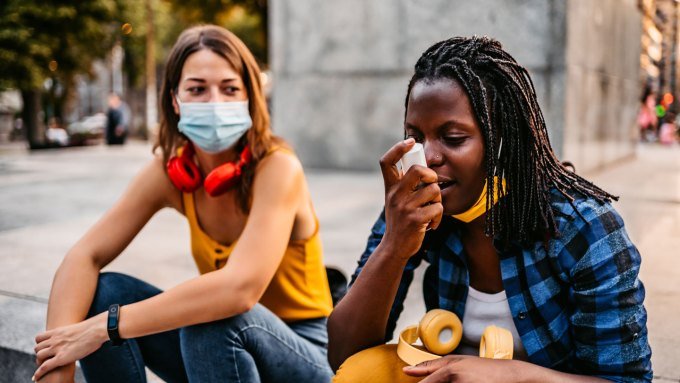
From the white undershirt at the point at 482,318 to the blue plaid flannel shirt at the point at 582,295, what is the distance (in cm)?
4

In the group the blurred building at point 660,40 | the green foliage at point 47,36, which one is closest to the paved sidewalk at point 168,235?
the blurred building at point 660,40

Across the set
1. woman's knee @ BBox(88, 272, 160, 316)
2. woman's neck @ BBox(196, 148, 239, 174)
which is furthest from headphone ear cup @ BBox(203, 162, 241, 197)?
woman's knee @ BBox(88, 272, 160, 316)

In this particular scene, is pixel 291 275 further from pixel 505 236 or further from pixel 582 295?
pixel 582 295

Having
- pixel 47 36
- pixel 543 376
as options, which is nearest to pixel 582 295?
pixel 543 376

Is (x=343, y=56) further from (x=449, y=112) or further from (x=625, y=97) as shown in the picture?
(x=449, y=112)

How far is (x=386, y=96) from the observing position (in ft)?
27.1

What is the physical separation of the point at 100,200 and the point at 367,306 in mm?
5782

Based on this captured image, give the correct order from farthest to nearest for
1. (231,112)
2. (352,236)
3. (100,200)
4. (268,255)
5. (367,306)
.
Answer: (100,200) → (352,236) → (231,112) → (268,255) → (367,306)

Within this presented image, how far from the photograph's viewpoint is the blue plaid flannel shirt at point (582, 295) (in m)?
1.47

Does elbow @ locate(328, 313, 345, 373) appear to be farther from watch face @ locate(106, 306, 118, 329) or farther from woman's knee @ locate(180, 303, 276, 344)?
watch face @ locate(106, 306, 118, 329)

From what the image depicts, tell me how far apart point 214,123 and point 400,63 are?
576 cm

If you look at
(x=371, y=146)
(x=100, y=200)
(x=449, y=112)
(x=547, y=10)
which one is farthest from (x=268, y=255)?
(x=371, y=146)

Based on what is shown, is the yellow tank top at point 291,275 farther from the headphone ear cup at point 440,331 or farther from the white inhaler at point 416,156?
the white inhaler at point 416,156

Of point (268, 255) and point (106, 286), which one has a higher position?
point (268, 255)
